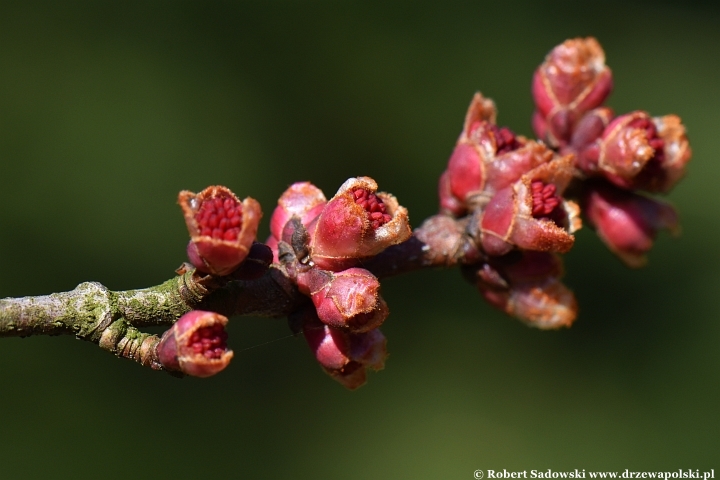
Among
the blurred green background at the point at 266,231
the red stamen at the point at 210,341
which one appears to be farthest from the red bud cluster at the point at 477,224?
the blurred green background at the point at 266,231

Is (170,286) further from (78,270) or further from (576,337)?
(576,337)

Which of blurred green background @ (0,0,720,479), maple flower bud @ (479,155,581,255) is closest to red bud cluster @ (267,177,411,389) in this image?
maple flower bud @ (479,155,581,255)

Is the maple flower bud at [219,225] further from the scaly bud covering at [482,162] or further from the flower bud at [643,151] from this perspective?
the flower bud at [643,151]

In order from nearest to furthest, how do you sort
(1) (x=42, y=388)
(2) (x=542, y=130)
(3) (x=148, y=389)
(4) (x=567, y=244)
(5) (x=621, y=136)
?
(4) (x=567, y=244), (5) (x=621, y=136), (2) (x=542, y=130), (1) (x=42, y=388), (3) (x=148, y=389)

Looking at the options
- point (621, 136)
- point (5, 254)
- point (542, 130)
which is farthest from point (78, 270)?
point (621, 136)

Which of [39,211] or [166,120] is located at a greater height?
[166,120]

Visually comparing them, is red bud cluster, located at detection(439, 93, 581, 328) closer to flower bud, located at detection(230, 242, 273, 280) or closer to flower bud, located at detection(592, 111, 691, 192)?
flower bud, located at detection(592, 111, 691, 192)

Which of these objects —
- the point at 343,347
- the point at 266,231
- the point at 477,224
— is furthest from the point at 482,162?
the point at 266,231
